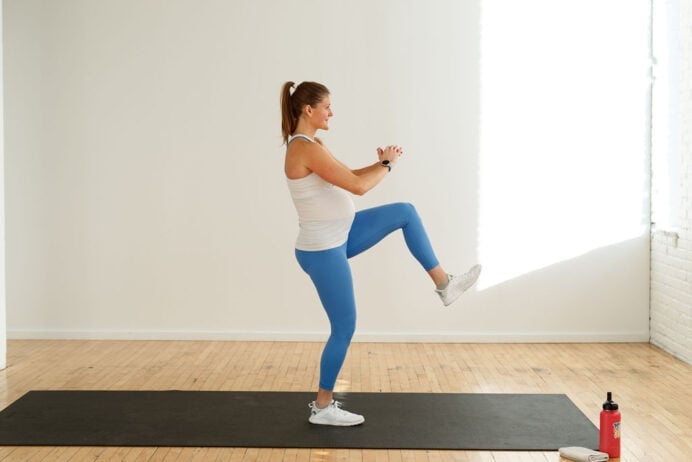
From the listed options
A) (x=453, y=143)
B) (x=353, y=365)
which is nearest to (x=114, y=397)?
(x=353, y=365)

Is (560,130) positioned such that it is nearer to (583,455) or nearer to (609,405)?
(609,405)

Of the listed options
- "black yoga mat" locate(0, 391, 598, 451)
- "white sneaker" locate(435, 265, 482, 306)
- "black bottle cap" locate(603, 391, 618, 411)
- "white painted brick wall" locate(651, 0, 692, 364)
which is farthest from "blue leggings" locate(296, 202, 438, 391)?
"white painted brick wall" locate(651, 0, 692, 364)

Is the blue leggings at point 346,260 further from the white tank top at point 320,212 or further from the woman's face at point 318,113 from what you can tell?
the woman's face at point 318,113

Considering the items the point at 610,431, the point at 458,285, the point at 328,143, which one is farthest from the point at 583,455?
the point at 328,143

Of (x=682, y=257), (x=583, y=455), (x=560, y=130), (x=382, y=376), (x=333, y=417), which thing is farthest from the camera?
(x=560, y=130)

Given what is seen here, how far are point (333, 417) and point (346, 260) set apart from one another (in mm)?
689

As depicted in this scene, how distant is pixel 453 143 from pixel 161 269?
2.09 meters

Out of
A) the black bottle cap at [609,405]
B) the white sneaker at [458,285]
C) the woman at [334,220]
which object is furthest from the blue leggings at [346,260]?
the black bottle cap at [609,405]

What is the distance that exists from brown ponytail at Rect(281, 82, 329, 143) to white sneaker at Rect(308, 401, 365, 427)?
3.92ft

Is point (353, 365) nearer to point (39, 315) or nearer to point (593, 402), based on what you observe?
point (593, 402)

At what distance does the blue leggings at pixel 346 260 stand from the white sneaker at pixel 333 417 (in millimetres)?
98

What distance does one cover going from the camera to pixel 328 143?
246 inches

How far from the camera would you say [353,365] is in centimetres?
553

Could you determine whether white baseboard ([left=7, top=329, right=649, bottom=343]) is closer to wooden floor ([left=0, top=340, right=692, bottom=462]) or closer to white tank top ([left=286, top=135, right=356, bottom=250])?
wooden floor ([left=0, top=340, right=692, bottom=462])
